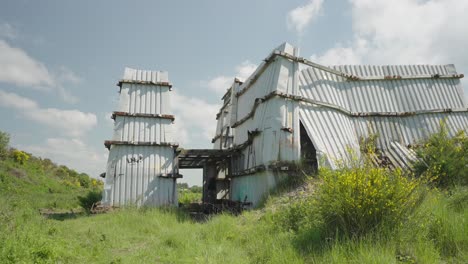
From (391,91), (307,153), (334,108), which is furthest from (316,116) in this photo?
(391,91)

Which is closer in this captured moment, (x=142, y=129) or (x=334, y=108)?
(x=334, y=108)

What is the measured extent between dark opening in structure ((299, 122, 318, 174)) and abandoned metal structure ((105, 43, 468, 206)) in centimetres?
4

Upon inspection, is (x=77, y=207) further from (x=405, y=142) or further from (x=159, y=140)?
(x=405, y=142)

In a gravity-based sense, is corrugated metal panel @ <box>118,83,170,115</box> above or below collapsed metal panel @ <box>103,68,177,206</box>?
above

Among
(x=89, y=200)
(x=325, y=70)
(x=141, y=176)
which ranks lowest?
(x=89, y=200)

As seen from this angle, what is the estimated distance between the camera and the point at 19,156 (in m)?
28.8

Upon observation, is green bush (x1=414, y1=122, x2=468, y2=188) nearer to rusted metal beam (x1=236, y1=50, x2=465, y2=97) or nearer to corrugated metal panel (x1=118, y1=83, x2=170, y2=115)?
rusted metal beam (x1=236, y1=50, x2=465, y2=97)

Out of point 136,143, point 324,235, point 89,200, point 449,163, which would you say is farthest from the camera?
point 89,200

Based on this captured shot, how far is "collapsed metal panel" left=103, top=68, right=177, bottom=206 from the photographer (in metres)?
13.0

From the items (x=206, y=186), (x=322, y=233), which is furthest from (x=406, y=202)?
(x=206, y=186)

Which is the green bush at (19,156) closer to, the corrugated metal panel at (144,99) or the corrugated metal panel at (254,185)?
the corrugated metal panel at (144,99)

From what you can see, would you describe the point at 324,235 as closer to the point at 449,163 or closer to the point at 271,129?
the point at 449,163

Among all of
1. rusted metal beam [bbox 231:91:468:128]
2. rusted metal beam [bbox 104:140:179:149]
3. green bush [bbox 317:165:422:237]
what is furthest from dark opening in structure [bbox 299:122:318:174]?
green bush [bbox 317:165:422:237]

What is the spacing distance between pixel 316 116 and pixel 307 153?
1.54 m
